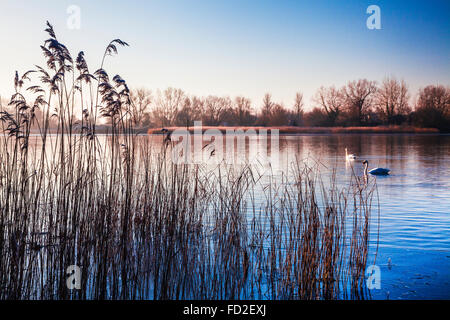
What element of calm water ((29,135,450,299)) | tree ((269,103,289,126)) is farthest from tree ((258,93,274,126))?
calm water ((29,135,450,299))

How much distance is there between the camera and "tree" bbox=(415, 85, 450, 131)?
124 feet

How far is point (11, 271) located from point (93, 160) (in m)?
1.42

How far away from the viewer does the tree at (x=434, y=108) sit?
37844 millimetres

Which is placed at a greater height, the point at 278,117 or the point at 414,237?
the point at 278,117

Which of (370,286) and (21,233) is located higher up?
(21,233)

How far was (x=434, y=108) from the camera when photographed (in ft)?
125

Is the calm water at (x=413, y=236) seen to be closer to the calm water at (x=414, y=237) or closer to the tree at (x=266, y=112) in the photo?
the calm water at (x=414, y=237)

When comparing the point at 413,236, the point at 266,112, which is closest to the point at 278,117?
the point at 266,112

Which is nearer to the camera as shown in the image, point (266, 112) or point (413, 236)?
point (413, 236)

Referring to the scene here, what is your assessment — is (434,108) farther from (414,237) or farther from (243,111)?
(414,237)

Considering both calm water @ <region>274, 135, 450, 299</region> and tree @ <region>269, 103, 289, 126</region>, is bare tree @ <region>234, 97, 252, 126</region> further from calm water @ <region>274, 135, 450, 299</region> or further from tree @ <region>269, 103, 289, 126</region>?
calm water @ <region>274, 135, 450, 299</region>
